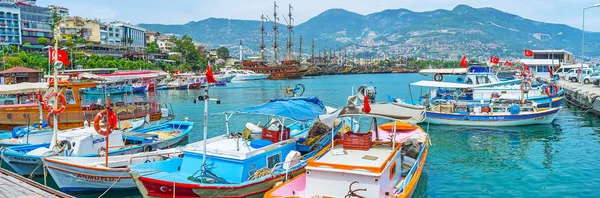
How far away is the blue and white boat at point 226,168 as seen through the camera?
444 inches

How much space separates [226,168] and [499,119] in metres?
20.3

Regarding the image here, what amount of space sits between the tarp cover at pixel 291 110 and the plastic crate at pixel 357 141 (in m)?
2.63

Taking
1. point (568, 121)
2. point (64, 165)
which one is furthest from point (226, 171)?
point (568, 121)

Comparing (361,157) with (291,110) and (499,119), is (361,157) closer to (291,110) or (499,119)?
(291,110)

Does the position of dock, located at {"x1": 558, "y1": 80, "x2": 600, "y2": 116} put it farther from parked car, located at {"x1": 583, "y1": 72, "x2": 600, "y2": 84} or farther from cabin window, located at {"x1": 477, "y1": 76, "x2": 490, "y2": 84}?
cabin window, located at {"x1": 477, "y1": 76, "x2": 490, "y2": 84}

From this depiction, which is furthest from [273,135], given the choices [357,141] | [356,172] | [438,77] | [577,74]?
[577,74]

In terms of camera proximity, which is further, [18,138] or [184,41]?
[184,41]

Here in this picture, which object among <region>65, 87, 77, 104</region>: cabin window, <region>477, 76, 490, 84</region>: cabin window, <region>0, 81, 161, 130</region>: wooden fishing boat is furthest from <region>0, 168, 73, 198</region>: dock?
<region>477, 76, 490, 84</region>: cabin window

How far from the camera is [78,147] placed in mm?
16094

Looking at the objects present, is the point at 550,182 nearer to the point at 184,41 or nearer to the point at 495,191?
the point at 495,191

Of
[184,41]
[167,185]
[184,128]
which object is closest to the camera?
[167,185]

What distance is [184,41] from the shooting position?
137 meters

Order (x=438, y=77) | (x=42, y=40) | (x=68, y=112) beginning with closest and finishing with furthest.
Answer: (x=68, y=112), (x=438, y=77), (x=42, y=40)

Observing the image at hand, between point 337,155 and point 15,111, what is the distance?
22247 millimetres
